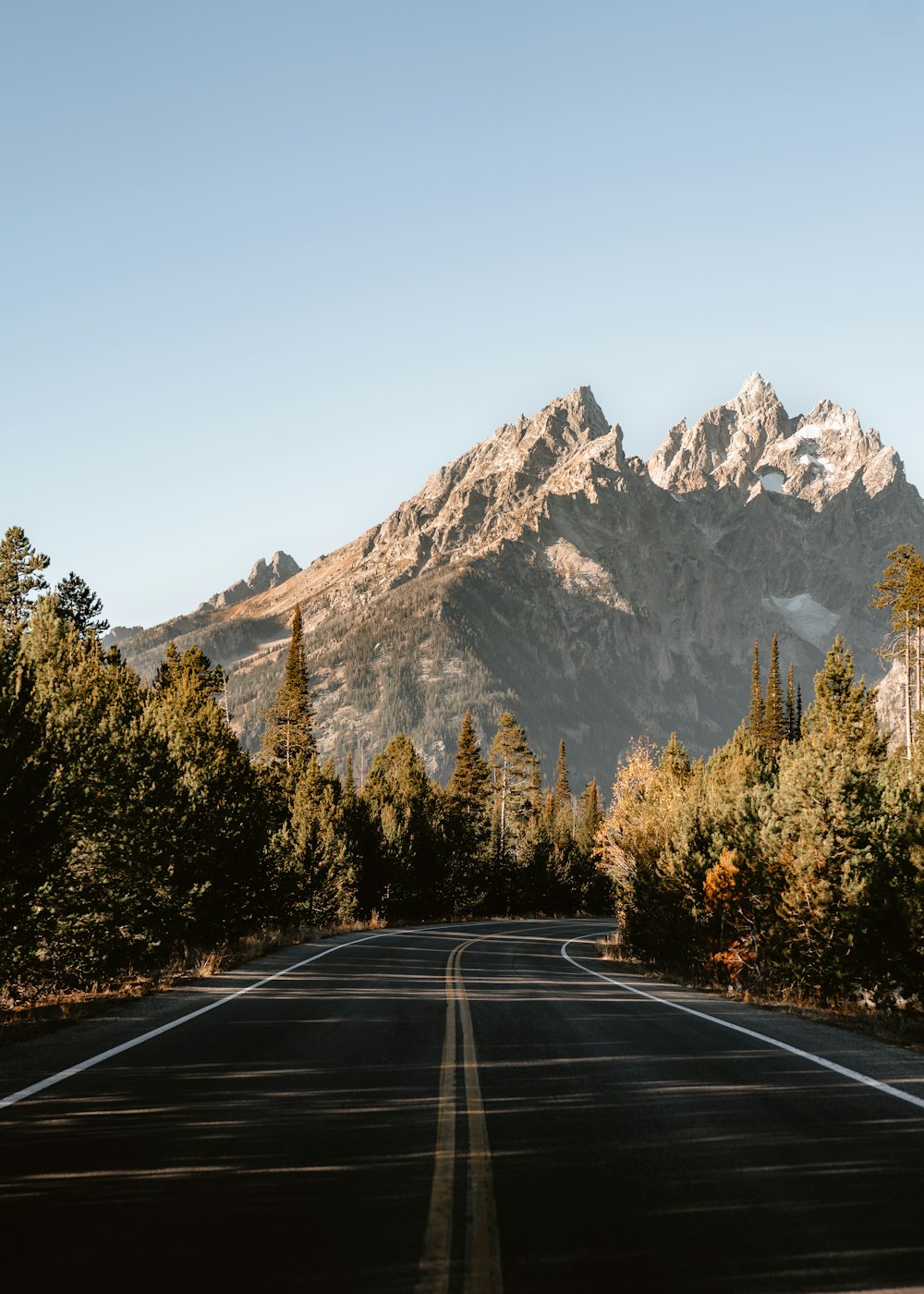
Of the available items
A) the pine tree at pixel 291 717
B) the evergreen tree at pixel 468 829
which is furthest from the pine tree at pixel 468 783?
the pine tree at pixel 291 717

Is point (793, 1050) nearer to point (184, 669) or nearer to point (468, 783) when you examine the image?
point (184, 669)

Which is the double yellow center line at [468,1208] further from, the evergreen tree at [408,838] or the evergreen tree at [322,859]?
the evergreen tree at [408,838]

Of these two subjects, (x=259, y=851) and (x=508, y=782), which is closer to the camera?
(x=259, y=851)

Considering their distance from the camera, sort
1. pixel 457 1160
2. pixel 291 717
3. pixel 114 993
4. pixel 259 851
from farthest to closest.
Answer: pixel 291 717 → pixel 259 851 → pixel 114 993 → pixel 457 1160

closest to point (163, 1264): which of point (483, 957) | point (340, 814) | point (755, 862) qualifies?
point (755, 862)

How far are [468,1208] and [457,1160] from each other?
44.4 inches

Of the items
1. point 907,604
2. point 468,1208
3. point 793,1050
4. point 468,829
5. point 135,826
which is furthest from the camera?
point 468,829

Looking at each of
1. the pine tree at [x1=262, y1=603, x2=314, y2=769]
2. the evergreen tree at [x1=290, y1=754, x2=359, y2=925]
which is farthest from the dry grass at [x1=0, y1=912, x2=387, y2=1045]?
the pine tree at [x1=262, y1=603, x2=314, y2=769]

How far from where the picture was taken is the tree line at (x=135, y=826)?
1869 cm

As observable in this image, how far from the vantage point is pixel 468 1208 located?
584cm

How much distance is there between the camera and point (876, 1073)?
10656 millimetres

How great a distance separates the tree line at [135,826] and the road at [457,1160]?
6.08 meters

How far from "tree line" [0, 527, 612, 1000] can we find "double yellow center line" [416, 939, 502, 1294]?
426 inches

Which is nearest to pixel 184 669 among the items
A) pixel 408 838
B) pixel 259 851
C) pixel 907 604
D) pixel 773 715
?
pixel 259 851
